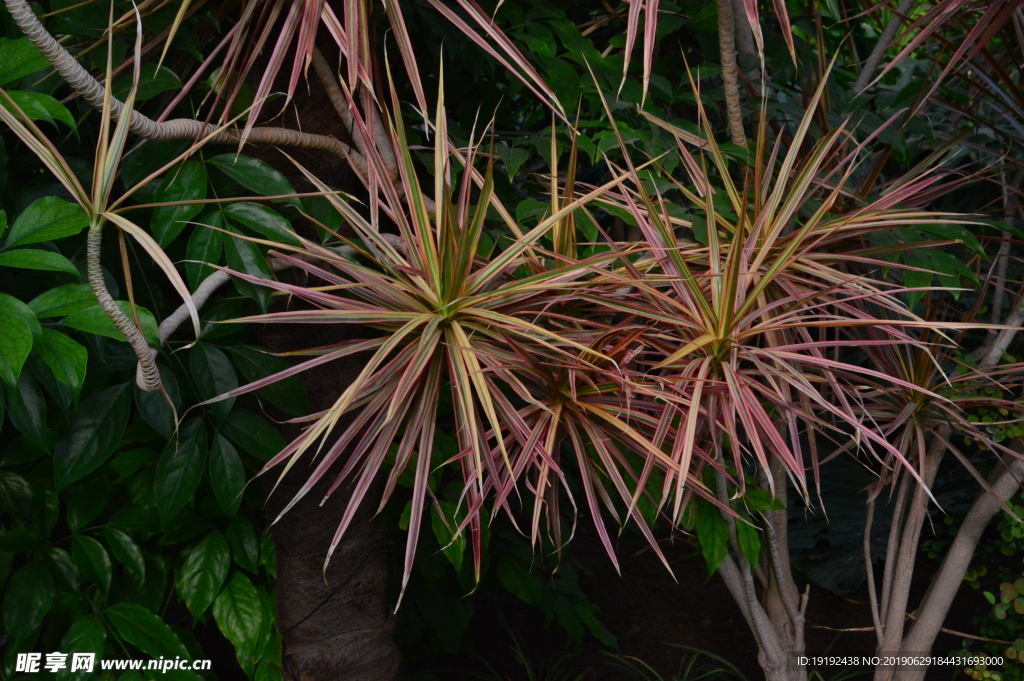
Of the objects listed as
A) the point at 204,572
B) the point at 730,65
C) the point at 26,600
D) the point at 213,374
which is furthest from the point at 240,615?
the point at 730,65

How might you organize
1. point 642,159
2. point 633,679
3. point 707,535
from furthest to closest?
point 633,679 < point 642,159 < point 707,535

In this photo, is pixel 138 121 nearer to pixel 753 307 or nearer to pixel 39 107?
pixel 39 107

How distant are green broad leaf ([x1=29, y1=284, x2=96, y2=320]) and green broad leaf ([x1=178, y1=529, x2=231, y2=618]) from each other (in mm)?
485

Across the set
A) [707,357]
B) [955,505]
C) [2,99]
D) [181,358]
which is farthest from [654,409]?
[955,505]

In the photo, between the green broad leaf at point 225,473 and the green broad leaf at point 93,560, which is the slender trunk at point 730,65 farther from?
the green broad leaf at point 93,560

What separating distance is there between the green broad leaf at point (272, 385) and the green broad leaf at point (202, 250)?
144 millimetres

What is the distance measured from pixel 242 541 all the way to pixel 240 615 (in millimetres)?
116

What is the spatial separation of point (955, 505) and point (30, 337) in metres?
2.14

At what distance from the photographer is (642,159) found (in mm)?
1413

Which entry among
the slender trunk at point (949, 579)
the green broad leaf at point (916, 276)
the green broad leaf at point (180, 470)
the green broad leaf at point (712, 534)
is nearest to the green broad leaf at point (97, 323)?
the green broad leaf at point (180, 470)

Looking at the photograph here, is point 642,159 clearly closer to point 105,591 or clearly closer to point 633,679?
point 105,591

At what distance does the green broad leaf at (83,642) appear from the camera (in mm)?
1163

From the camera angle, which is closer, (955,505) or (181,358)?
(181,358)

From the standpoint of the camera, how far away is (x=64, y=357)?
89cm
